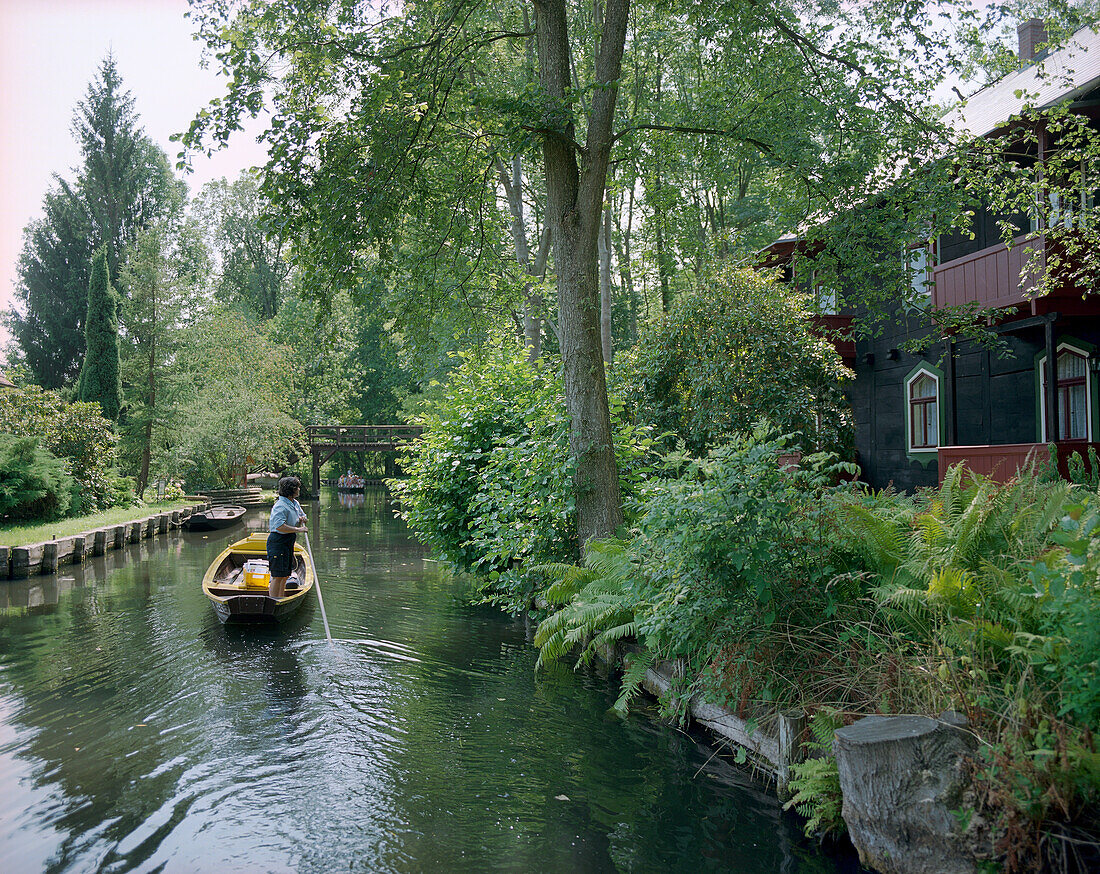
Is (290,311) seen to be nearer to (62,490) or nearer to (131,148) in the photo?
(131,148)

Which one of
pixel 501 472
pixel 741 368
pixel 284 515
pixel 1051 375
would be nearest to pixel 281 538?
pixel 284 515

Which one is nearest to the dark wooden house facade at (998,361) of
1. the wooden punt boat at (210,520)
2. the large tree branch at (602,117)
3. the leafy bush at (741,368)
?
the leafy bush at (741,368)

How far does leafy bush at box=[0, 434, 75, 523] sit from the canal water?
31.4 ft

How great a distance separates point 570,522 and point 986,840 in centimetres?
667

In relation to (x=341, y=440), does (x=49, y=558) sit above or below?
below

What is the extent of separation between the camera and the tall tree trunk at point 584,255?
9.45m

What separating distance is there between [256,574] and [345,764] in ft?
23.2

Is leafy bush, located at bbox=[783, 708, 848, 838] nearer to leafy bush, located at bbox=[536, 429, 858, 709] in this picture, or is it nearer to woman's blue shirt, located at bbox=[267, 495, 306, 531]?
leafy bush, located at bbox=[536, 429, 858, 709]

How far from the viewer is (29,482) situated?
19.4 metres

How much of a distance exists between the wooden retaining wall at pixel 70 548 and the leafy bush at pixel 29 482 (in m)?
1.75

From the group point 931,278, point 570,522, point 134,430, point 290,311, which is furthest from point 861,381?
point 290,311

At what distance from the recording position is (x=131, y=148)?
4559 centimetres

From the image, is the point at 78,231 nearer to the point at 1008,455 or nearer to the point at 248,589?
the point at 248,589

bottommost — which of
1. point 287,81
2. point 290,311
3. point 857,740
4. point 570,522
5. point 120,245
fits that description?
point 857,740
